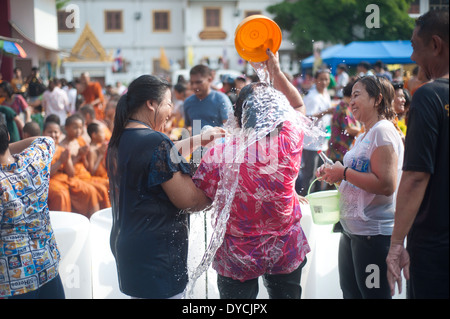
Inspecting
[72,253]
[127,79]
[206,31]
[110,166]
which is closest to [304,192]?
[72,253]

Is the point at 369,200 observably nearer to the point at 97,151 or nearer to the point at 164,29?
the point at 97,151

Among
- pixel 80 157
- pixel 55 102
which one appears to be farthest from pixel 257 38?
pixel 55 102

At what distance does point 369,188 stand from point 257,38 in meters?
1.03

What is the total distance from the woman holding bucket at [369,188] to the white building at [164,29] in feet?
94.3

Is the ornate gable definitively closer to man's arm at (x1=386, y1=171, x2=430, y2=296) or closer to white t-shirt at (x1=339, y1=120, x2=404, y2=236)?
white t-shirt at (x1=339, y1=120, x2=404, y2=236)

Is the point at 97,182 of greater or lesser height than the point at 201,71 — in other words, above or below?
below

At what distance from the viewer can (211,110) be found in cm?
458

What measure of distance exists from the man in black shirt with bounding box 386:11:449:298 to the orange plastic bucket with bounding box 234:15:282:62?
950 mm

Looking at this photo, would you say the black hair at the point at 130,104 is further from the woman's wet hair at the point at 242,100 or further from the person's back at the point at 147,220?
the woman's wet hair at the point at 242,100

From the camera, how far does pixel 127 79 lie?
25719 mm

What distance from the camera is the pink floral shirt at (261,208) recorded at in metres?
1.90

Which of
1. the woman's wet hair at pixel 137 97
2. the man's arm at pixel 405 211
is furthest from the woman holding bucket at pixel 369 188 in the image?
the woman's wet hair at pixel 137 97

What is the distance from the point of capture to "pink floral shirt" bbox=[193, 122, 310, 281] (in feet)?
6.23
